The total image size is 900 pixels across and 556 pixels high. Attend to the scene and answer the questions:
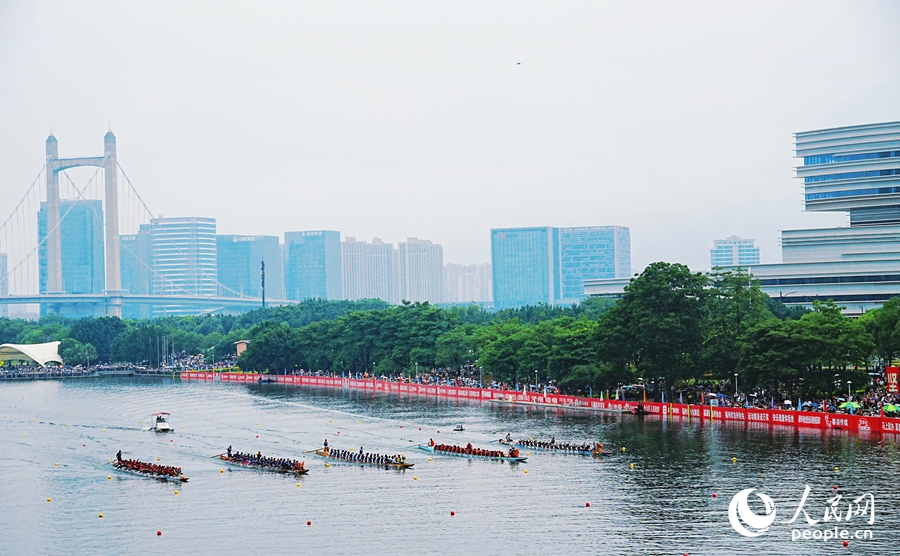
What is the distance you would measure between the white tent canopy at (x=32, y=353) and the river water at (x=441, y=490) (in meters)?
73.9

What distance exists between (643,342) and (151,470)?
119 ft

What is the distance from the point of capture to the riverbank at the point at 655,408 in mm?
63375

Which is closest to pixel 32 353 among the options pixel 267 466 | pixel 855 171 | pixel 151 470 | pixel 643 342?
pixel 643 342

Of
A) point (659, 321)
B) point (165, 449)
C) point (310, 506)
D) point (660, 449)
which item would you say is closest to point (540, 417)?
point (659, 321)

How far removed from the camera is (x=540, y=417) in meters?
78.4

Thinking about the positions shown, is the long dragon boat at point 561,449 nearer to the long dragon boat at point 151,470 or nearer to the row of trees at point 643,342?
the row of trees at point 643,342

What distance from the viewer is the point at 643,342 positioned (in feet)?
256

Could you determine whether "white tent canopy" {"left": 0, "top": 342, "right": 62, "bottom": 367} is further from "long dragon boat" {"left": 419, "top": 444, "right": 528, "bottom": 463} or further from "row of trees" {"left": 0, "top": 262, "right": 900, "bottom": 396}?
"long dragon boat" {"left": 419, "top": 444, "right": 528, "bottom": 463}

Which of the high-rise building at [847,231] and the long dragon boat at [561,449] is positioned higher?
the high-rise building at [847,231]

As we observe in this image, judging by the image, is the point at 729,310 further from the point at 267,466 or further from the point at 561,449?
the point at 267,466

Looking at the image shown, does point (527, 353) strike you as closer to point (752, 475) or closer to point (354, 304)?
point (752, 475)

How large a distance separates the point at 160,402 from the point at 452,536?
63.0m

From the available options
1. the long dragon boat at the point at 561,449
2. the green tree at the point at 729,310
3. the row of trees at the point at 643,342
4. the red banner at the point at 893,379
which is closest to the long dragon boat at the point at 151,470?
the long dragon boat at the point at 561,449

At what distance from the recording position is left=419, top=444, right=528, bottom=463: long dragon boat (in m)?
59.1
